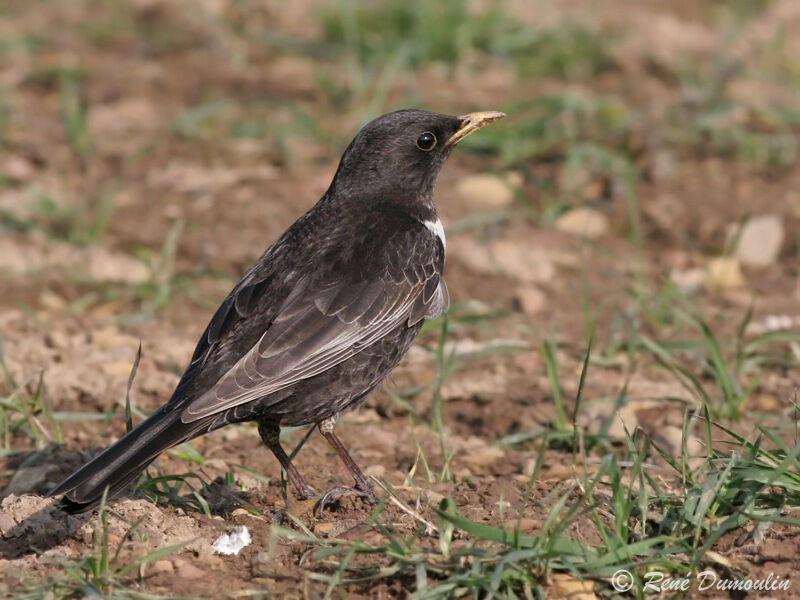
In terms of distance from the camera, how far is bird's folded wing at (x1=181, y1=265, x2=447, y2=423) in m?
4.36

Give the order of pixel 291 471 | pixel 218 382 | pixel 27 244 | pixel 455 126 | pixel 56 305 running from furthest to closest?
1. pixel 27 244
2. pixel 56 305
3. pixel 455 126
4. pixel 291 471
5. pixel 218 382

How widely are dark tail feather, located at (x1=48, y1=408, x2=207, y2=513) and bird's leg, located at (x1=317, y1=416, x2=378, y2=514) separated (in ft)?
1.90

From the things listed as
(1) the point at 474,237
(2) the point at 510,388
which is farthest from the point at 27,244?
(2) the point at 510,388

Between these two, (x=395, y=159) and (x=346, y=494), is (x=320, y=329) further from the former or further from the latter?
(x=395, y=159)

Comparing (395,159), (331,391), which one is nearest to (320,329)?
(331,391)

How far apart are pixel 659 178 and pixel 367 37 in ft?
8.59

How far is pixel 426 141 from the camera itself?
17.8 feet

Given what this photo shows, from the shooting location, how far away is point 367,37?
30.8 feet

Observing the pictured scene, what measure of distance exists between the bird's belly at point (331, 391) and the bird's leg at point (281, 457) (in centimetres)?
5

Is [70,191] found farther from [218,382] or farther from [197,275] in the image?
[218,382]

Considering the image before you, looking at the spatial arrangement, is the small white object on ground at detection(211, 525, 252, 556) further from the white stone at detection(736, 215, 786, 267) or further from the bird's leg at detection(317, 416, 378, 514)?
the white stone at detection(736, 215, 786, 267)

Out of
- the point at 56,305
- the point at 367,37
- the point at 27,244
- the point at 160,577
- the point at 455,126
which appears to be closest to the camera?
the point at 160,577

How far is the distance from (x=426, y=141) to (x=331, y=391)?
135cm

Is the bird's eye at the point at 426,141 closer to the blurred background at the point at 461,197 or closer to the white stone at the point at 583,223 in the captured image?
the blurred background at the point at 461,197
